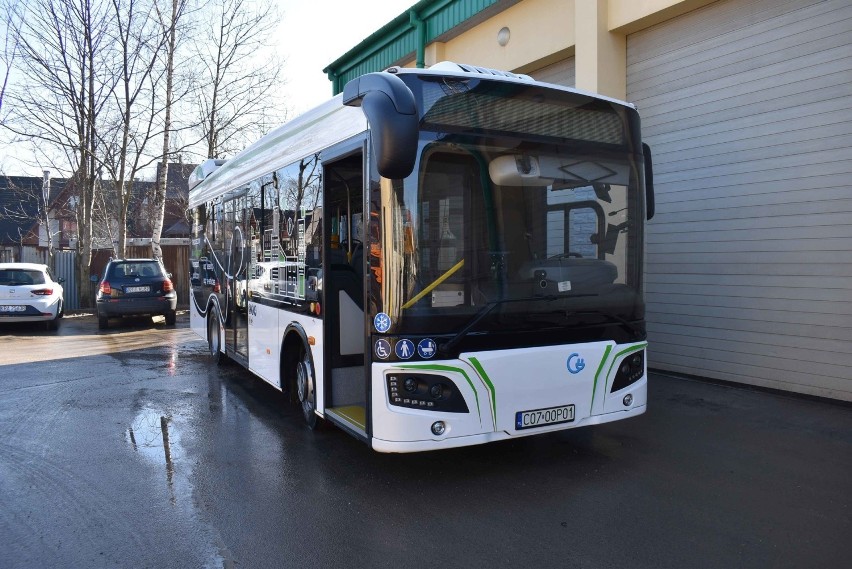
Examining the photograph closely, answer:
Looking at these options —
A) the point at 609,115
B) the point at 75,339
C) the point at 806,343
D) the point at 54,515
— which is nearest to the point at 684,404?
the point at 806,343

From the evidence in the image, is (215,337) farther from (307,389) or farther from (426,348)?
(426,348)

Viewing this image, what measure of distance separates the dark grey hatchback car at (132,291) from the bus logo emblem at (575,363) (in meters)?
13.4

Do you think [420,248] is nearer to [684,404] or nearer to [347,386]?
[347,386]

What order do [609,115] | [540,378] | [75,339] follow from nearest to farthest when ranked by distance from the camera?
[540,378] < [609,115] < [75,339]

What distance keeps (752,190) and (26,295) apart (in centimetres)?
1487

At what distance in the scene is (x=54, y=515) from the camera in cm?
455

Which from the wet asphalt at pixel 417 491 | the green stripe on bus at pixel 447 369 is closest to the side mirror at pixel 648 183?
the wet asphalt at pixel 417 491

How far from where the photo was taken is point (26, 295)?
15547 mm

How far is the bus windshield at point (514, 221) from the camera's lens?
4.63 m

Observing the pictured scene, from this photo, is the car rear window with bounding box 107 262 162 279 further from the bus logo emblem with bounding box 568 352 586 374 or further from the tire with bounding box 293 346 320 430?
the bus logo emblem with bounding box 568 352 586 374

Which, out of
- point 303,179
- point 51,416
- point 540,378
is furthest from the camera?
point 51,416

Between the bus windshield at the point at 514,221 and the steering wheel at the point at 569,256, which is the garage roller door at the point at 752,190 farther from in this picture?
the steering wheel at the point at 569,256

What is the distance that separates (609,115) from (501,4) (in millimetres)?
7182

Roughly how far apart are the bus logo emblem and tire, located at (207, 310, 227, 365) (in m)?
6.45
